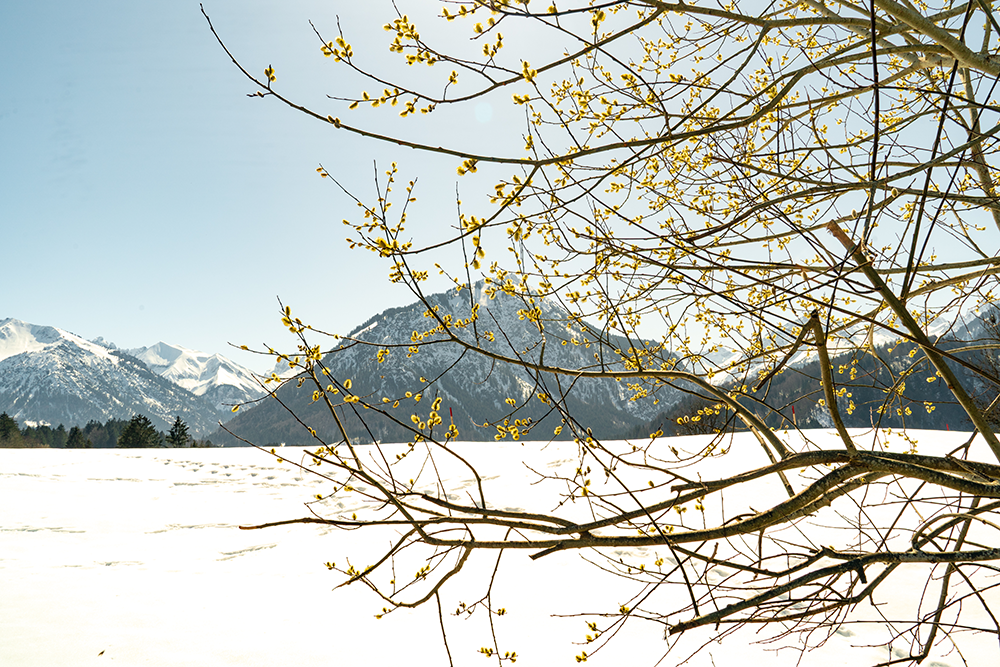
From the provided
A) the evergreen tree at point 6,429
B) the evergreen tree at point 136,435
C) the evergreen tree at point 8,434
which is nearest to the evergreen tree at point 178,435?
the evergreen tree at point 136,435

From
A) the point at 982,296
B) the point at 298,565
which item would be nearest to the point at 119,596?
the point at 298,565

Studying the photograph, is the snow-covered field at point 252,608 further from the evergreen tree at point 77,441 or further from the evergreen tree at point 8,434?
the evergreen tree at point 8,434

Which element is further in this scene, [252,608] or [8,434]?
[8,434]

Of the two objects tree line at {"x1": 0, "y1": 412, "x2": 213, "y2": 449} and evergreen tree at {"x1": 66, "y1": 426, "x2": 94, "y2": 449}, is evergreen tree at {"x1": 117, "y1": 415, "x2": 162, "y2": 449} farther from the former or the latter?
evergreen tree at {"x1": 66, "y1": 426, "x2": 94, "y2": 449}

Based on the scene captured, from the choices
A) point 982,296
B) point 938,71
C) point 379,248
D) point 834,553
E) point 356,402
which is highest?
point 938,71

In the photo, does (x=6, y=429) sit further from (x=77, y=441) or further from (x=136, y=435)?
(x=136, y=435)

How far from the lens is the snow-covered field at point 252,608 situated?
3535 mm

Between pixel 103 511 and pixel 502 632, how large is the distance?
776 centimetres

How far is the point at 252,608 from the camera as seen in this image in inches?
170

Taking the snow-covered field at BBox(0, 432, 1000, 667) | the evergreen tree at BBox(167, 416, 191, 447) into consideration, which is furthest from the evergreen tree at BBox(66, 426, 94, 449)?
the snow-covered field at BBox(0, 432, 1000, 667)

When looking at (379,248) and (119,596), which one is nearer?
(379,248)

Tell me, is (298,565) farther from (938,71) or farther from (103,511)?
(938,71)

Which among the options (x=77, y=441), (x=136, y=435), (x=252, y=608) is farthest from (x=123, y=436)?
(x=252, y=608)

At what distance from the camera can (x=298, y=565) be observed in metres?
5.69
